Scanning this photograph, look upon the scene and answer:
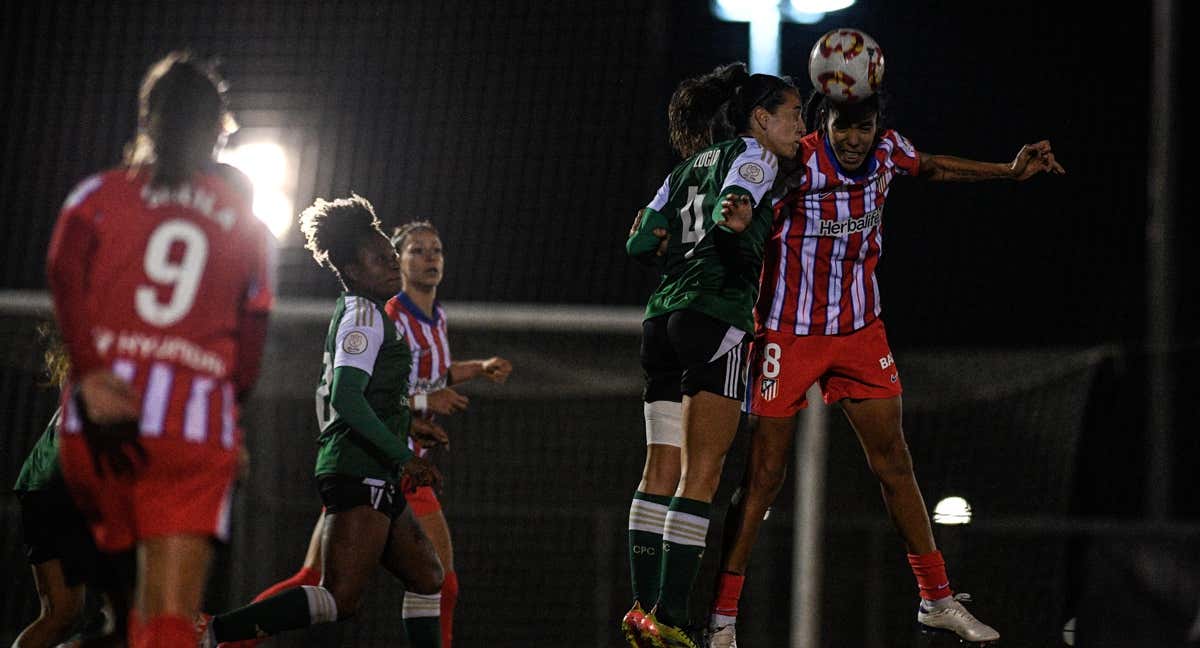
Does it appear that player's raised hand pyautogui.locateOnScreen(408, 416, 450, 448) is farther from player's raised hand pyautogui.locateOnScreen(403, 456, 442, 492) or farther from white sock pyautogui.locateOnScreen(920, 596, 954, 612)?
white sock pyautogui.locateOnScreen(920, 596, 954, 612)

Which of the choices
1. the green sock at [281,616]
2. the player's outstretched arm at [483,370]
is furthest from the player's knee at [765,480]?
the player's outstretched arm at [483,370]

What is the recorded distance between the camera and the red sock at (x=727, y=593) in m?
4.68

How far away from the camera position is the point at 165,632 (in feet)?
9.45

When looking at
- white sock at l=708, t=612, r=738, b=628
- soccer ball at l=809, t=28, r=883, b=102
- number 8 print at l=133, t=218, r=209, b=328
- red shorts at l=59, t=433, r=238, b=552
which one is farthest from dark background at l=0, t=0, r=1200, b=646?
number 8 print at l=133, t=218, r=209, b=328

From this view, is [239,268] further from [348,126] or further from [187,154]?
[348,126]

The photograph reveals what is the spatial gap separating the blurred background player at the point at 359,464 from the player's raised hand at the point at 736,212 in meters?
1.39

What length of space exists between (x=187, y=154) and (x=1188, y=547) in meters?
4.84

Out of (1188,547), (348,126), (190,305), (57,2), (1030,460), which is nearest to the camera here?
(190,305)

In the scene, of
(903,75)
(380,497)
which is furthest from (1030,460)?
(903,75)

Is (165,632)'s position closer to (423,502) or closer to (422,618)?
(422,618)

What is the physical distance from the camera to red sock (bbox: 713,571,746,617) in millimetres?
4676

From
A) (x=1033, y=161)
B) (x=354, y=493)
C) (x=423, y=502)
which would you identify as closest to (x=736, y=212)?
(x=1033, y=161)

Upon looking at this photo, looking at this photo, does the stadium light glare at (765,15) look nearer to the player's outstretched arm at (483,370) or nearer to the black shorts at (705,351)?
the player's outstretched arm at (483,370)

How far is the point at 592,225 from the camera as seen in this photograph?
13656mm
